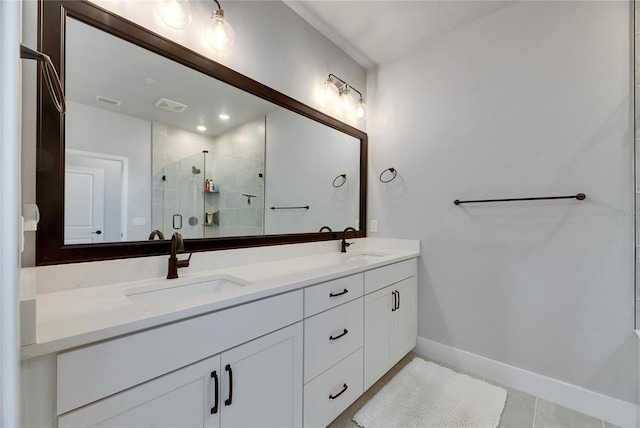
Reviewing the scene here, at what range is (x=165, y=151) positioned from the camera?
4.20ft

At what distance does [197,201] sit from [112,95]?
1.85 ft

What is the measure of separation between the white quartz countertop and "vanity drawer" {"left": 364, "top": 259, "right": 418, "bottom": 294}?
0.39 ft

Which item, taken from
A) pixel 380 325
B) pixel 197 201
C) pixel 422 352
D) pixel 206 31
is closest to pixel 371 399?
pixel 380 325

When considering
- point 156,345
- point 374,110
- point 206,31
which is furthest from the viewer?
point 374,110

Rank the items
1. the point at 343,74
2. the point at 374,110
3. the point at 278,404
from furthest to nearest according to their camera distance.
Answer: the point at 374,110, the point at 343,74, the point at 278,404

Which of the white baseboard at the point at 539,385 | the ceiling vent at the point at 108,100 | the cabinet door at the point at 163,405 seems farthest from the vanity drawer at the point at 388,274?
the ceiling vent at the point at 108,100

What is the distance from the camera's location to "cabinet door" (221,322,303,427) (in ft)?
3.01

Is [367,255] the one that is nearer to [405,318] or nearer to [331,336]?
[405,318]

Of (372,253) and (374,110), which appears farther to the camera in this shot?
(374,110)

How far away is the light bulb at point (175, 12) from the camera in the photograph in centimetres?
120

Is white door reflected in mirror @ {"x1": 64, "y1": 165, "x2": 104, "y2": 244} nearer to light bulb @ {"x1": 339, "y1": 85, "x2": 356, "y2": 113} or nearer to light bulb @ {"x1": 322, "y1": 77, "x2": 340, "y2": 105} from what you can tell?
light bulb @ {"x1": 322, "y1": 77, "x2": 340, "y2": 105}

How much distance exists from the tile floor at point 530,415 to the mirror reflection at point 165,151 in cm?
116

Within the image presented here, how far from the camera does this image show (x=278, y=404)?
1.07 metres

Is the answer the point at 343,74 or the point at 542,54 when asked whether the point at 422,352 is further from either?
the point at 343,74
